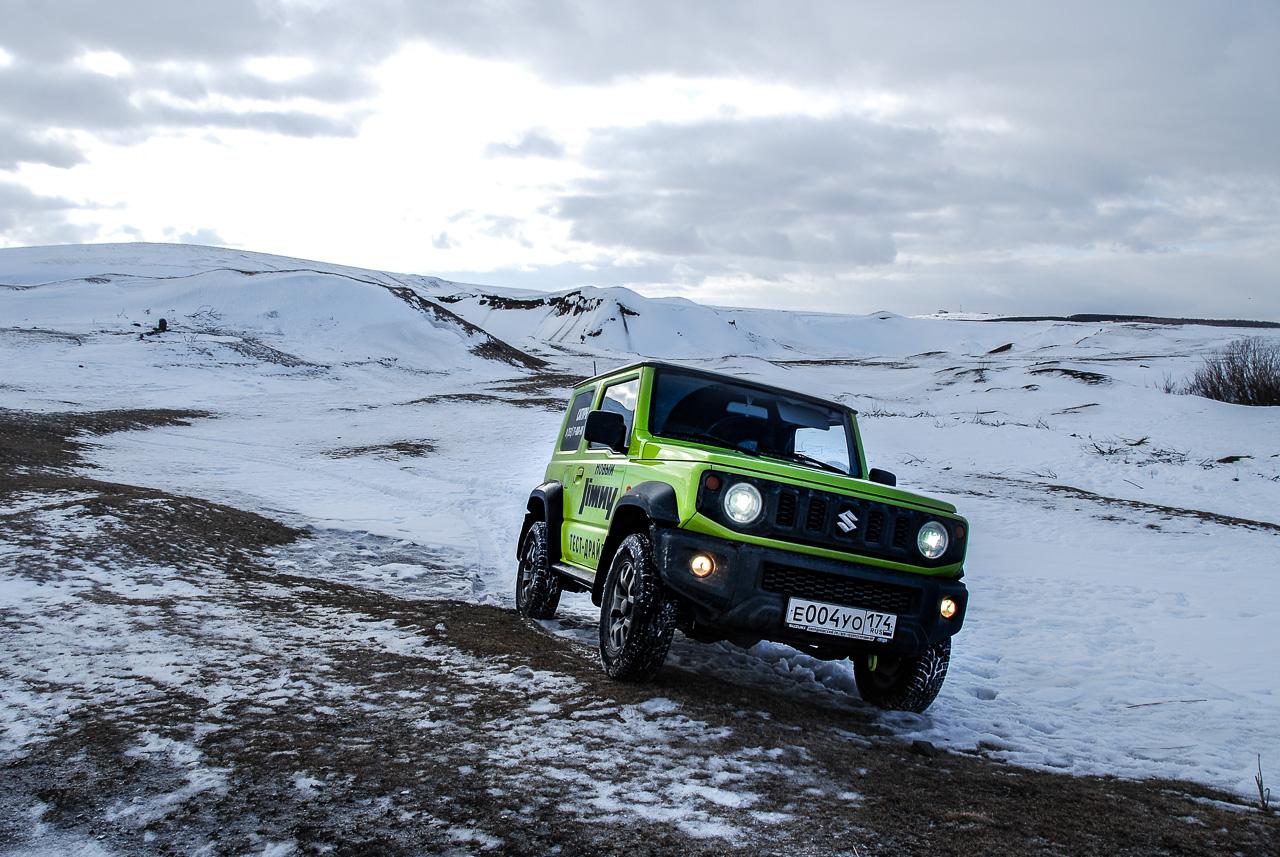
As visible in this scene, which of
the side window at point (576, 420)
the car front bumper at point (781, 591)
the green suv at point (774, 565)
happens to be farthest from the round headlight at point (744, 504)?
the side window at point (576, 420)

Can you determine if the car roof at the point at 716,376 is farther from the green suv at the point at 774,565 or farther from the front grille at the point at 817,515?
the front grille at the point at 817,515

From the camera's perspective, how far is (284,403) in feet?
92.4

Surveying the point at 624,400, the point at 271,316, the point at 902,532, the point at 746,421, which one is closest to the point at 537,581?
the point at 624,400

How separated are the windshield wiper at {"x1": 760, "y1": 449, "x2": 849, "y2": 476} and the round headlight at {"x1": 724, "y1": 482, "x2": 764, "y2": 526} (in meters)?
1.31

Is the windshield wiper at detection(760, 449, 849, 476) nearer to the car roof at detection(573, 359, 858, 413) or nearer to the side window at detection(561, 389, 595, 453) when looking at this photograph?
the car roof at detection(573, 359, 858, 413)

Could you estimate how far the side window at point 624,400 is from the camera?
5.93 meters

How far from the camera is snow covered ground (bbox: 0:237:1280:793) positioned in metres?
5.89

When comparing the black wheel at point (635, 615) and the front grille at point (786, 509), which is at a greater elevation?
the front grille at point (786, 509)

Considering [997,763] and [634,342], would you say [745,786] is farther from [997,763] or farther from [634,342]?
[634,342]

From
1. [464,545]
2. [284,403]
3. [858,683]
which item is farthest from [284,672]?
[284,403]

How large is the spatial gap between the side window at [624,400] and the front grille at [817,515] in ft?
5.10

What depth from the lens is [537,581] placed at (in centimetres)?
678

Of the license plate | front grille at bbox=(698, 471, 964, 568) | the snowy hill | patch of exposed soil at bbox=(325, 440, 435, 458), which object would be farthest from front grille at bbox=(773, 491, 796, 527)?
the snowy hill

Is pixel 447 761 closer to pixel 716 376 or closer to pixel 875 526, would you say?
pixel 875 526
